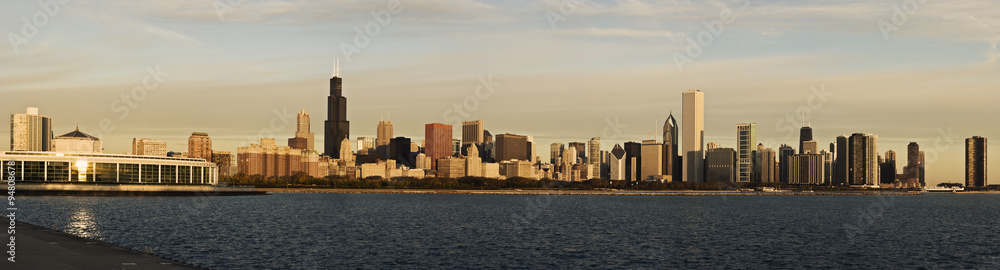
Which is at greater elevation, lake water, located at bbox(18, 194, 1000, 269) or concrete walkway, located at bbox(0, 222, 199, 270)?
concrete walkway, located at bbox(0, 222, 199, 270)

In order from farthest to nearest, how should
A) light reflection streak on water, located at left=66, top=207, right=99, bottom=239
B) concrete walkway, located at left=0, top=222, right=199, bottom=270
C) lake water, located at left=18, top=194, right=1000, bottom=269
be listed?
light reflection streak on water, located at left=66, top=207, right=99, bottom=239, lake water, located at left=18, top=194, right=1000, bottom=269, concrete walkway, located at left=0, top=222, right=199, bottom=270

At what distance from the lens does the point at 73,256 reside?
4397 centimetres

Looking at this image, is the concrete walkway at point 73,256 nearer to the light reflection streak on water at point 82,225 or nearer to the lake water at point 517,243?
the lake water at point 517,243

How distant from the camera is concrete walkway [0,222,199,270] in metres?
39.8

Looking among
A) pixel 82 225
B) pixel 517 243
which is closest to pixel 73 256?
pixel 517 243

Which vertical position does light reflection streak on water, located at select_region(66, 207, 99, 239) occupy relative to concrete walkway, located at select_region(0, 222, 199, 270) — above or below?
below

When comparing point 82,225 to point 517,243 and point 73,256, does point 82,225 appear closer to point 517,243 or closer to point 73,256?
point 517,243

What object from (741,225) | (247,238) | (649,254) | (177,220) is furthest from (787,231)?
(177,220)

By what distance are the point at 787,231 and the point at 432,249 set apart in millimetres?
56042

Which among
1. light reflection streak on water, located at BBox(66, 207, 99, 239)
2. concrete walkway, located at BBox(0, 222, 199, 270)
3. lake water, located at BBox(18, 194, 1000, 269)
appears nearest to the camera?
concrete walkway, located at BBox(0, 222, 199, 270)

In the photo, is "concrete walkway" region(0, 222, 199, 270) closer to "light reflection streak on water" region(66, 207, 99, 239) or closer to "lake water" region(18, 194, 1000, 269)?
"lake water" region(18, 194, 1000, 269)

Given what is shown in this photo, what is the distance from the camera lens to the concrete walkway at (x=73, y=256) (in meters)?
39.8

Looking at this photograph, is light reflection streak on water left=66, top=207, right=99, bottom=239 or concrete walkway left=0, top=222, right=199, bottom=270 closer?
concrete walkway left=0, top=222, right=199, bottom=270

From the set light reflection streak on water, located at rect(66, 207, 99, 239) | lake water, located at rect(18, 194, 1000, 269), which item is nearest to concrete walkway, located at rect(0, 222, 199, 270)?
lake water, located at rect(18, 194, 1000, 269)
